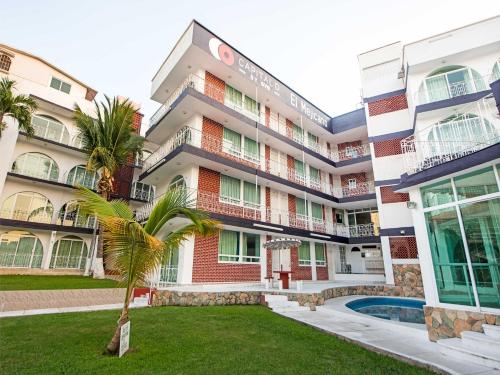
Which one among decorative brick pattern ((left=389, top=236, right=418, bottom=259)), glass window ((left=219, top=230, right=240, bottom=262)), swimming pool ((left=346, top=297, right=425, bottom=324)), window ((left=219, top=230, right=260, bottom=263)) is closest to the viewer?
swimming pool ((left=346, top=297, right=425, bottom=324))

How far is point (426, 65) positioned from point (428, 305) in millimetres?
13102

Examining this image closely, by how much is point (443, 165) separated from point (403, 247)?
1146 centimetres

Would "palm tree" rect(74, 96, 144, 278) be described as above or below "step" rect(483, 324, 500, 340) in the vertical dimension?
above

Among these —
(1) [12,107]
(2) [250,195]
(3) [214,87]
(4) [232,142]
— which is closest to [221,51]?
(3) [214,87]

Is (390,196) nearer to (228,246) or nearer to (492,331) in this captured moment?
(228,246)

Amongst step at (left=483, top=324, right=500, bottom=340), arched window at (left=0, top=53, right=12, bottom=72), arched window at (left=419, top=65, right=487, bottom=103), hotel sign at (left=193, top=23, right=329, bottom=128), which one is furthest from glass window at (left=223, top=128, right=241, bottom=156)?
arched window at (left=0, top=53, right=12, bottom=72)

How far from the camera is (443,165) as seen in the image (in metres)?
5.86

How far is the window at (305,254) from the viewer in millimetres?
17781

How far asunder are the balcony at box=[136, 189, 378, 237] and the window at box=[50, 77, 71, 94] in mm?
12468

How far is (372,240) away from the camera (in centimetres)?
1903

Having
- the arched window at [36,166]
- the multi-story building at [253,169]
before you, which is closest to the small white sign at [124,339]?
the multi-story building at [253,169]

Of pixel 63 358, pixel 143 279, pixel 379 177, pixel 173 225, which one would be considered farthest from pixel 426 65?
pixel 63 358

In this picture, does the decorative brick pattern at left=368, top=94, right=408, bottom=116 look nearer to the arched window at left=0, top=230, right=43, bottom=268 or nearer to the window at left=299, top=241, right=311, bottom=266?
the window at left=299, top=241, right=311, bottom=266

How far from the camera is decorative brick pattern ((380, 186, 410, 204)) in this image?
1625 centimetres
